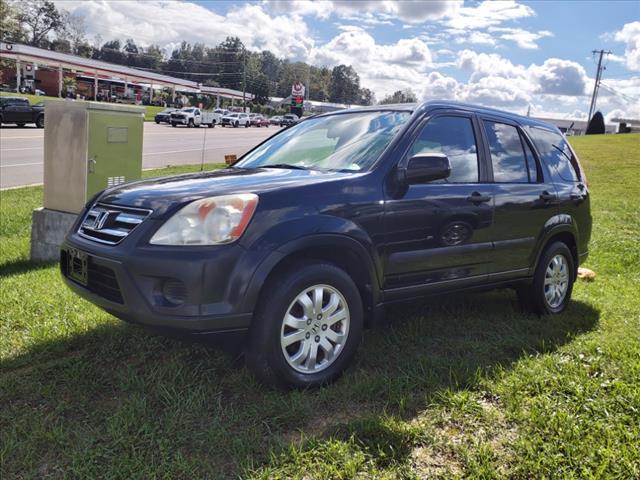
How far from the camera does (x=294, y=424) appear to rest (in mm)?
3006

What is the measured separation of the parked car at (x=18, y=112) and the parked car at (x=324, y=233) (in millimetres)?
27931

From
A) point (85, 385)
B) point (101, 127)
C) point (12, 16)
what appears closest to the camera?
point (85, 385)

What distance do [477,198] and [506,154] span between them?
2.47 ft

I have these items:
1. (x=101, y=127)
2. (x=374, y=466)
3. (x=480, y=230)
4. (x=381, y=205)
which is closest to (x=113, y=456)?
(x=374, y=466)

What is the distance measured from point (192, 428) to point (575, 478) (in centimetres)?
181

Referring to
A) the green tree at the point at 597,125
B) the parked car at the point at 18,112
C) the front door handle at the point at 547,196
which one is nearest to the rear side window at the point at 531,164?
the front door handle at the point at 547,196

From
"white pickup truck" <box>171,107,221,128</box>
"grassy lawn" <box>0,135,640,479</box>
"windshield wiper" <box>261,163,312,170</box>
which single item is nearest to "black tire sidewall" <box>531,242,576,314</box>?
"grassy lawn" <box>0,135,640,479</box>

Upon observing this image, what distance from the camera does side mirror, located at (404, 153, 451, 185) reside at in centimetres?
367

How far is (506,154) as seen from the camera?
4.75 meters

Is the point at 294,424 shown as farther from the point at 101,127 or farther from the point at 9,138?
the point at 9,138

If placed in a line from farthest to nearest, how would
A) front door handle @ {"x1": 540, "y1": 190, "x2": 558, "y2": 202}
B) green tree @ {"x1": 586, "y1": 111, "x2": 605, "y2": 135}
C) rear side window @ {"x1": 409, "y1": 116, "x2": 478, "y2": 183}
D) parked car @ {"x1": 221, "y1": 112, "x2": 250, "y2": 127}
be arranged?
parked car @ {"x1": 221, "y1": 112, "x2": 250, "y2": 127}, green tree @ {"x1": 586, "y1": 111, "x2": 605, "y2": 135}, front door handle @ {"x1": 540, "y1": 190, "x2": 558, "y2": 202}, rear side window @ {"x1": 409, "y1": 116, "x2": 478, "y2": 183}

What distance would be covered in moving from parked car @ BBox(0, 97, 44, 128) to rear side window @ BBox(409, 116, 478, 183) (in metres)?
29.0

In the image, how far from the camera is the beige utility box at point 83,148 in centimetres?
615

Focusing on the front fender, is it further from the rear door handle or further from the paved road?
the paved road
